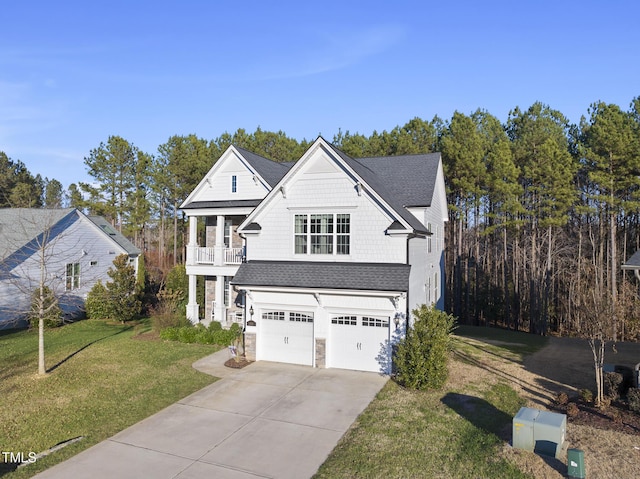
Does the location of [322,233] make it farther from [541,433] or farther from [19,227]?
[19,227]

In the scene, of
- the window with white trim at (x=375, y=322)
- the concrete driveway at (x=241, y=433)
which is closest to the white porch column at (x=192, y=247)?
the concrete driveway at (x=241, y=433)

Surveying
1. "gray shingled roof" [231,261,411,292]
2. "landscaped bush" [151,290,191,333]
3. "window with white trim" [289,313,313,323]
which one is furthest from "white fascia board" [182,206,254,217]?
"window with white trim" [289,313,313,323]

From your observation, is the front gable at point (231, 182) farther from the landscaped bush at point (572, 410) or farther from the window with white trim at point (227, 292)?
the landscaped bush at point (572, 410)

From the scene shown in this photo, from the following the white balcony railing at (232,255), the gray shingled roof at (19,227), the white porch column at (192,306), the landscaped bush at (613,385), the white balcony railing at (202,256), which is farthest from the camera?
the gray shingled roof at (19,227)

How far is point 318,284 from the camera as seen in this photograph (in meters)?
15.9

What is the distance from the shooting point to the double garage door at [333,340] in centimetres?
1567

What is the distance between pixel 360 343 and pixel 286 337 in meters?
3.09

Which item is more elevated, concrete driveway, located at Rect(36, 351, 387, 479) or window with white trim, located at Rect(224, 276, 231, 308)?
window with white trim, located at Rect(224, 276, 231, 308)

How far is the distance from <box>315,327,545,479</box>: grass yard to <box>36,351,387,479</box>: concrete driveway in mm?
580

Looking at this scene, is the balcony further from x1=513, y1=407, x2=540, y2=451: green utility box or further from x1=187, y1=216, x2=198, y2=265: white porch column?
x1=513, y1=407, x2=540, y2=451: green utility box

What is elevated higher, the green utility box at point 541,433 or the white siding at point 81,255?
the white siding at point 81,255

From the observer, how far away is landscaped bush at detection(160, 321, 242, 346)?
19797 millimetres

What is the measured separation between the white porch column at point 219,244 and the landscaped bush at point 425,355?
11.5m

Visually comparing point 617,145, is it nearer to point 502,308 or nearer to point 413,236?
point 502,308
